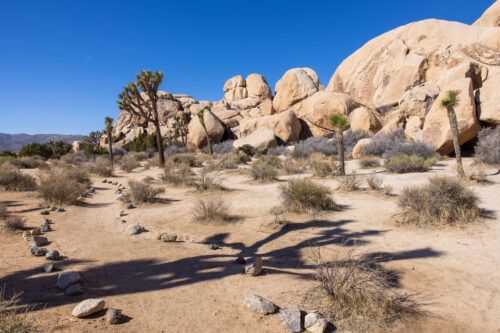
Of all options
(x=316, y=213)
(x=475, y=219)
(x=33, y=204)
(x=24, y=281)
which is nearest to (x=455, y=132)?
(x=475, y=219)

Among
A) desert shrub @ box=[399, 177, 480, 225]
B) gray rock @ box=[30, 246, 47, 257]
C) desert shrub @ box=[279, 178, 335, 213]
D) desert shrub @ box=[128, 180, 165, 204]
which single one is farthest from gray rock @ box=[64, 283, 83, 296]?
desert shrub @ box=[399, 177, 480, 225]

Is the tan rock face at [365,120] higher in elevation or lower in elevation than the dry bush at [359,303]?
higher

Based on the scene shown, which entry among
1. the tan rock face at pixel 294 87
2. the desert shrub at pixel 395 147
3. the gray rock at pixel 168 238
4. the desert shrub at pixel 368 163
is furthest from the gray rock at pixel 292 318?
the tan rock face at pixel 294 87

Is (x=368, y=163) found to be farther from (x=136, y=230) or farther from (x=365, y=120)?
(x=136, y=230)

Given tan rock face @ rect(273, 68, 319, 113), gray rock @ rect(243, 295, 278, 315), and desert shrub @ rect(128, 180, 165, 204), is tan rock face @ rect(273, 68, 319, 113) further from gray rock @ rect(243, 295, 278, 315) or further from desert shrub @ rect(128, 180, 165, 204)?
gray rock @ rect(243, 295, 278, 315)

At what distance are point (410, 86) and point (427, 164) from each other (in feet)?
42.3

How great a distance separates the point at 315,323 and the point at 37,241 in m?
5.18

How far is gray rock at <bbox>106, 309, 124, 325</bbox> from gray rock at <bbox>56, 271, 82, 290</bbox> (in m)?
1.01

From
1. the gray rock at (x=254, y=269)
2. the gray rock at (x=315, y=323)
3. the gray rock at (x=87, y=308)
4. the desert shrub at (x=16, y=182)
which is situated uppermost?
the desert shrub at (x=16, y=182)

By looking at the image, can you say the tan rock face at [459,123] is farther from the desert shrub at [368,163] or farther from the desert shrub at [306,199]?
the desert shrub at [306,199]

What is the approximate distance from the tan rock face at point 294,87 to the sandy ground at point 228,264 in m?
27.1

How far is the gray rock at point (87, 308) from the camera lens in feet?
9.95

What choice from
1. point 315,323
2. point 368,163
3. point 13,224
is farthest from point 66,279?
point 368,163

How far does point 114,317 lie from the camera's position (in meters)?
2.99
